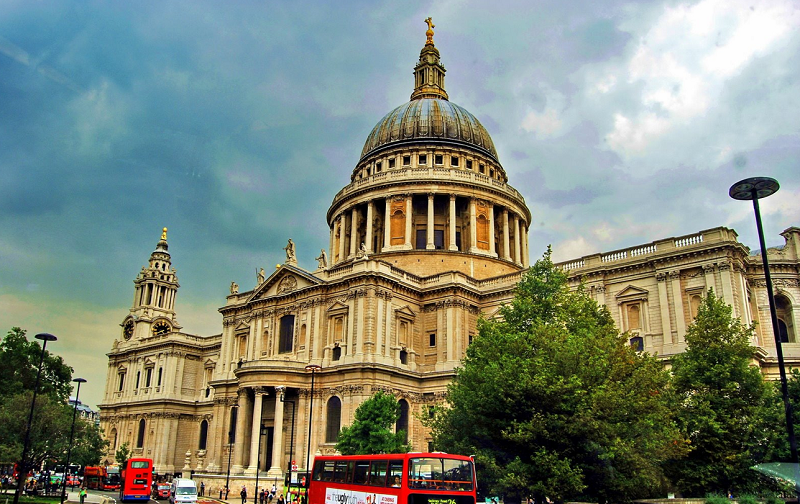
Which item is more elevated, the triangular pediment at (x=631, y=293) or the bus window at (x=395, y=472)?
the triangular pediment at (x=631, y=293)

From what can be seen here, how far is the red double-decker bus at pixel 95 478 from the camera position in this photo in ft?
222

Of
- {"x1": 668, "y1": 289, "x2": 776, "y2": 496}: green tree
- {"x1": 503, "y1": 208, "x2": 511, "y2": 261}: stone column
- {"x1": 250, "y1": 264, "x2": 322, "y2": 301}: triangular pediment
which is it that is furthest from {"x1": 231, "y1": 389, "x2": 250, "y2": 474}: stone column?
{"x1": 668, "y1": 289, "x2": 776, "y2": 496}: green tree

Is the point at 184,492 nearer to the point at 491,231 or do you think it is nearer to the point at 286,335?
the point at 286,335

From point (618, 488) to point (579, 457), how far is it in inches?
72.3

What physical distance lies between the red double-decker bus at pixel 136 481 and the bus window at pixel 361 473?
26.9 meters

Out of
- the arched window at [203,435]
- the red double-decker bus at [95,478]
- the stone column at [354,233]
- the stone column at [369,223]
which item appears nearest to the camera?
the stone column at [369,223]

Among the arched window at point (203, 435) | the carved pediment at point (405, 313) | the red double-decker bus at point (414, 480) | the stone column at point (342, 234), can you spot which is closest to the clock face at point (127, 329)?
the arched window at point (203, 435)

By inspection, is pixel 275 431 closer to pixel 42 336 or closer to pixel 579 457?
pixel 42 336

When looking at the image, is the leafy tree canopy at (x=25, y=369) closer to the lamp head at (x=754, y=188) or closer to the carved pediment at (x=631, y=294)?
the carved pediment at (x=631, y=294)

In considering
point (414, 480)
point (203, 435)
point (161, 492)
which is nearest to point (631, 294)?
point (414, 480)

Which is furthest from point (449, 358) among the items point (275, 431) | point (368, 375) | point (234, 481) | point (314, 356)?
point (234, 481)

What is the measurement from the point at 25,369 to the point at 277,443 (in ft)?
96.5

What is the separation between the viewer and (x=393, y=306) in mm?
52562

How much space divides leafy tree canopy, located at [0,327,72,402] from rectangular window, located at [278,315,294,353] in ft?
76.5
